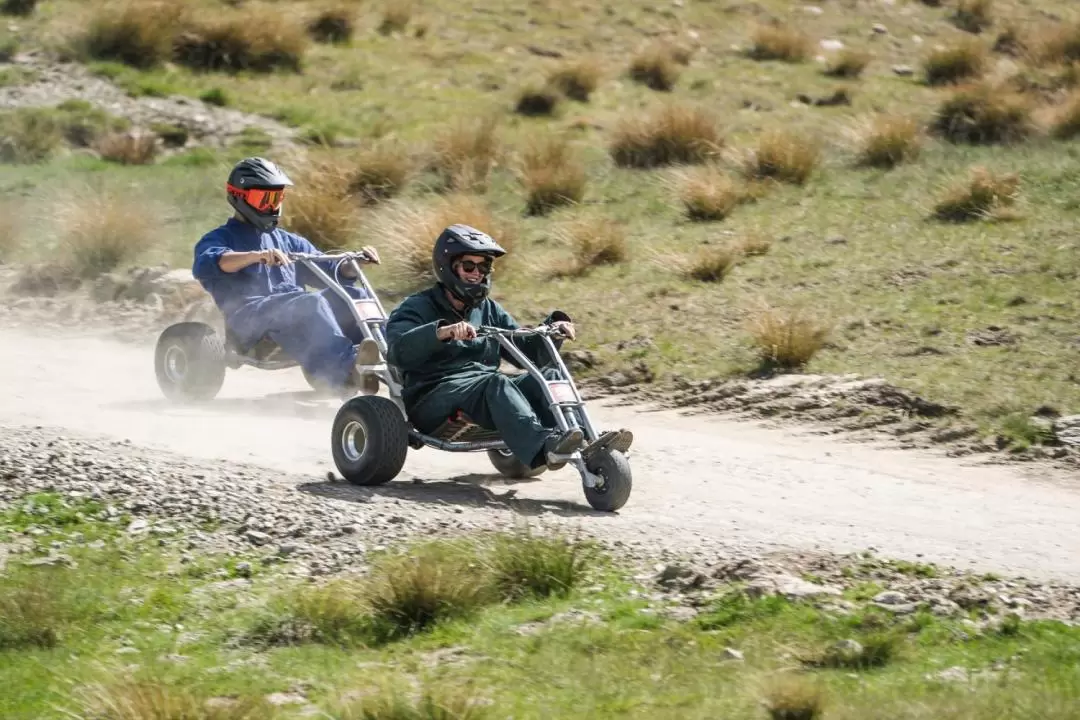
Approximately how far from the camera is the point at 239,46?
77.5 ft

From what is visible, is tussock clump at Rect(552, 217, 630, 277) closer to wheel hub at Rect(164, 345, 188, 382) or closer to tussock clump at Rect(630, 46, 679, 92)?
wheel hub at Rect(164, 345, 188, 382)

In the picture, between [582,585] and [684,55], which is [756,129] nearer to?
[684,55]

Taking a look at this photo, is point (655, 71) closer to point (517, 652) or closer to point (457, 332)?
point (457, 332)

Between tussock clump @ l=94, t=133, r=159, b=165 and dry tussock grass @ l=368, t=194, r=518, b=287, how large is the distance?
5.28m

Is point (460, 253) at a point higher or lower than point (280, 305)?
higher

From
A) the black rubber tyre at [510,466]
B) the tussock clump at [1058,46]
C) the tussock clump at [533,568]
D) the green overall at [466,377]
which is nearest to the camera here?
the tussock clump at [533,568]

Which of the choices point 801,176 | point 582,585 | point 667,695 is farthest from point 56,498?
point 801,176

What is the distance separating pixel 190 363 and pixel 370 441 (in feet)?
10.7

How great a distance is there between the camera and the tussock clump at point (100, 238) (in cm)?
1609

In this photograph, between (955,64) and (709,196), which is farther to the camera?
(955,64)

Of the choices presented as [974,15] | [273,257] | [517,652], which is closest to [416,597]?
[517,652]

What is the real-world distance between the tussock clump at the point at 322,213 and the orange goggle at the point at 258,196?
14.0ft

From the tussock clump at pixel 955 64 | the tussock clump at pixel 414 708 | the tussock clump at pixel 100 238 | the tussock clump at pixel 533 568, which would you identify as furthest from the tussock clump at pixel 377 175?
the tussock clump at pixel 414 708

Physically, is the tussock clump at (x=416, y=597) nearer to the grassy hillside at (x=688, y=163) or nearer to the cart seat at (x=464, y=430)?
the cart seat at (x=464, y=430)
